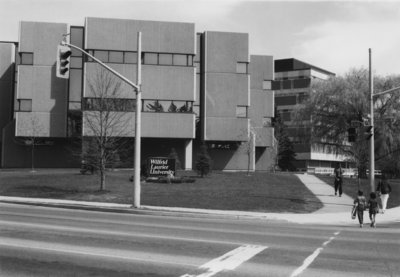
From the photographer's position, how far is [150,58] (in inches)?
1917

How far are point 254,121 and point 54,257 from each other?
47.2 metres

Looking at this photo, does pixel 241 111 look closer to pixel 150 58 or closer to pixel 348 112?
pixel 150 58

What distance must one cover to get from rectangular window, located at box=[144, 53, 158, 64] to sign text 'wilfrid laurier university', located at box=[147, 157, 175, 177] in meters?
18.6

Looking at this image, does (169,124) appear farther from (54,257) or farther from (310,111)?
(54,257)

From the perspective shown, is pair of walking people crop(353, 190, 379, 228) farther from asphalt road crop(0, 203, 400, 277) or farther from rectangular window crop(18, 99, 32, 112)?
rectangular window crop(18, 99, 32, 112)

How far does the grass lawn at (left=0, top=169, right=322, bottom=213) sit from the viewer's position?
2438 cm

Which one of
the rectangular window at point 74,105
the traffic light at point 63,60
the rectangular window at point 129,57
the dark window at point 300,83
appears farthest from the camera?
the dark window at point 300,83

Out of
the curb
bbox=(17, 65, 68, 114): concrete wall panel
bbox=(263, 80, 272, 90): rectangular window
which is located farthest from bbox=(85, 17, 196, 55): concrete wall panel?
the curb

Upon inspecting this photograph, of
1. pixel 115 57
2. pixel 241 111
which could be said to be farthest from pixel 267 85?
pixel 115 57

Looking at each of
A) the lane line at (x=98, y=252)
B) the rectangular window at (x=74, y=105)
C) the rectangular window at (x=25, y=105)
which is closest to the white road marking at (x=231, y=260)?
the lane line at (x=98, y=252)

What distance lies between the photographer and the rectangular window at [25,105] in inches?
1913

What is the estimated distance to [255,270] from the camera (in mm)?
8508

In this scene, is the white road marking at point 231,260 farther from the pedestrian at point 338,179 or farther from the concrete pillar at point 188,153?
the concrete pillar at point 188,153

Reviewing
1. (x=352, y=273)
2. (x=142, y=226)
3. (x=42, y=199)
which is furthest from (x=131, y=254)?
(x=42, y=199)
